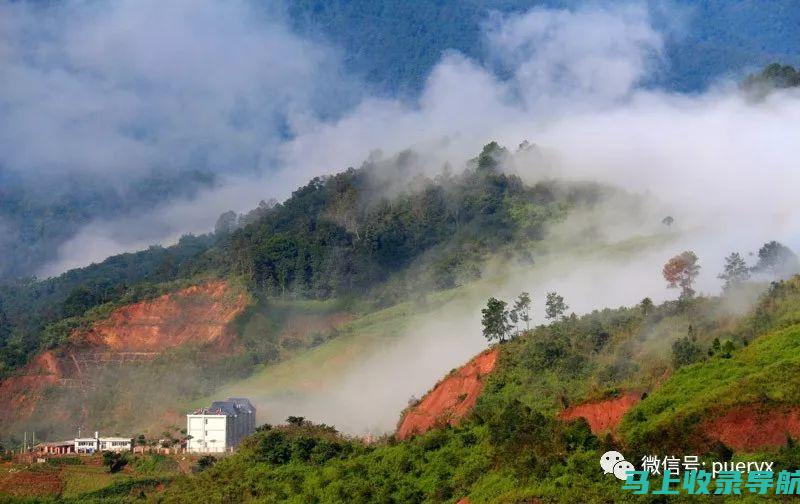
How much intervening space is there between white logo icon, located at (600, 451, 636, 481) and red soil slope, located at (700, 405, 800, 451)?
9.33 ft

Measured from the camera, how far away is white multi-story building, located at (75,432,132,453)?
8031 cm

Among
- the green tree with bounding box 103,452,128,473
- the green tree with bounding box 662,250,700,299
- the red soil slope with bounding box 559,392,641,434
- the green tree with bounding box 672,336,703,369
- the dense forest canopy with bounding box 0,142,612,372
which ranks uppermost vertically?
the dense forest canopy with bounding box 0,142,612,372

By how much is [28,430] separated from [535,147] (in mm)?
61760

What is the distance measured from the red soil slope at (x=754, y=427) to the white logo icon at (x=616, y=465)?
2844 millimetres

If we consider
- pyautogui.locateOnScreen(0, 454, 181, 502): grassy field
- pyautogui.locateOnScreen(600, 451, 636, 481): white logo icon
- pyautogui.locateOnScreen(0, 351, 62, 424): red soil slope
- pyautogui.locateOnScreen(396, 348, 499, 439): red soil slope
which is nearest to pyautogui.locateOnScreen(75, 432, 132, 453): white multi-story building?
pyautogui.locateOnScreen(0, 454, 181, 502): grassy field

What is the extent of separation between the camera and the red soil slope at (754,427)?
109ft

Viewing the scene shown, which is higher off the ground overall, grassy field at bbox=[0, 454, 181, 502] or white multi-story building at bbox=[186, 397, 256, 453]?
white multi-story building at bbox=[186, 397, 256, 453]

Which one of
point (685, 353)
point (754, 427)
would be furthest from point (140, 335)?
point (754, 427)

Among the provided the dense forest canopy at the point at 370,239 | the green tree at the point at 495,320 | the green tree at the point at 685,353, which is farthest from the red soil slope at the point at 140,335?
the green tree at the point at 685,353

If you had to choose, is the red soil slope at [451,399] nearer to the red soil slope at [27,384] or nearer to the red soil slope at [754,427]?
the red soil slope at [754,427]

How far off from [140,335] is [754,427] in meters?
78.6

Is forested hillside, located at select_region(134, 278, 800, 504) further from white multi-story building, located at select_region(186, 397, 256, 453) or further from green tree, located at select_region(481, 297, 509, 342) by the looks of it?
white multi-story building, located at select_region(186, 397, 256, 453)

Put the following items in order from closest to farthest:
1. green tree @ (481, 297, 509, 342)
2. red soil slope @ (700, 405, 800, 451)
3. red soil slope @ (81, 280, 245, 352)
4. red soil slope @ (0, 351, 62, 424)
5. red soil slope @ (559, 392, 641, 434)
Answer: red soil slope @ (700, 405, 800, 451) → red soil slope @ (559, 392, 641, 434) → green tree @ (481, 297, 509, 342) → red soil slope @ (0, 351, 62, 424) → red soil slope @ (81, 280, 245, 352)

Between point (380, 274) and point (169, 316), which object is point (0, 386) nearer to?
point (169, 316)
